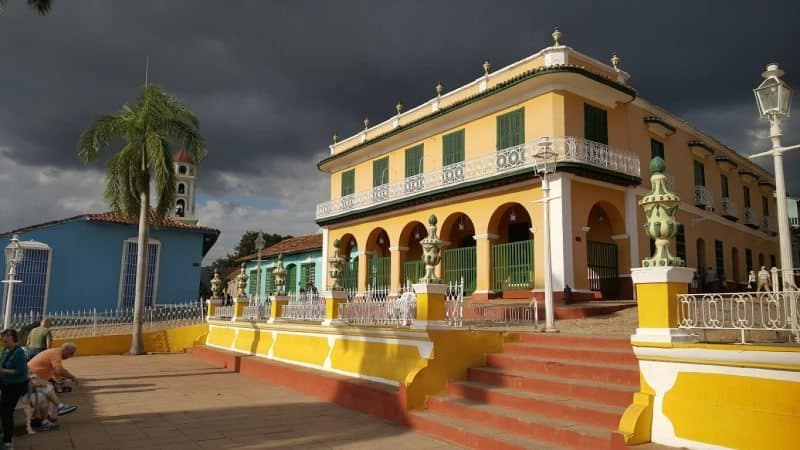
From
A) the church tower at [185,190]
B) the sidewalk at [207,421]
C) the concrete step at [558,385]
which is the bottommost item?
the sidewalk at [207,421]

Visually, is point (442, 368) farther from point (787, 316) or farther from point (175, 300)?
point (175, 300)

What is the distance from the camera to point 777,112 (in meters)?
5.80

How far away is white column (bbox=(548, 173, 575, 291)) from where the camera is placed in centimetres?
1399

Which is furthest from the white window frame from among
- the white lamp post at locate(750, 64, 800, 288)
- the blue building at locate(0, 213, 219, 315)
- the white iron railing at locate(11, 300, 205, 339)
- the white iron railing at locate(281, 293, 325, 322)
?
the white lamp post at locate(750, 64, 800, 288)

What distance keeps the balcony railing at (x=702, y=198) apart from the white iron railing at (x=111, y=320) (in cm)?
1800

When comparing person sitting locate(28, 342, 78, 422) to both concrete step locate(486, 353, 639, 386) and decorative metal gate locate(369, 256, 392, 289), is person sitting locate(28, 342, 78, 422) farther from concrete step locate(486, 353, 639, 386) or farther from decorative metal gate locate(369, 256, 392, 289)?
decorative metal gate locate(369, 256, 392, 289)

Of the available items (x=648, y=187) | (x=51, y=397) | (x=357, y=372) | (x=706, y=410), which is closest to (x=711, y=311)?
(x=706, y=410)

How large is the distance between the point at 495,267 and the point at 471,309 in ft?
21.4

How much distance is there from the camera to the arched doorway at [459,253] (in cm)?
1675

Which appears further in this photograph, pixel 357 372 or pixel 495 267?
pixel 495 267

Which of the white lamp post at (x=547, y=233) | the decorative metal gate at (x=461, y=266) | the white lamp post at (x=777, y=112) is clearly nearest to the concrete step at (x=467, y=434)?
the white lamp post at (x=547, y=233)

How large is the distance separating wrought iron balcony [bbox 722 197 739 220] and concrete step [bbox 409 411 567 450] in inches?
747

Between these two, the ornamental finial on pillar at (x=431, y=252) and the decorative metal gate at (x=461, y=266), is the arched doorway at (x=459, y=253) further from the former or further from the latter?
the ornamental finial on pillar at (x=431, y=252)

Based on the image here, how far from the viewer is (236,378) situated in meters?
12.0
